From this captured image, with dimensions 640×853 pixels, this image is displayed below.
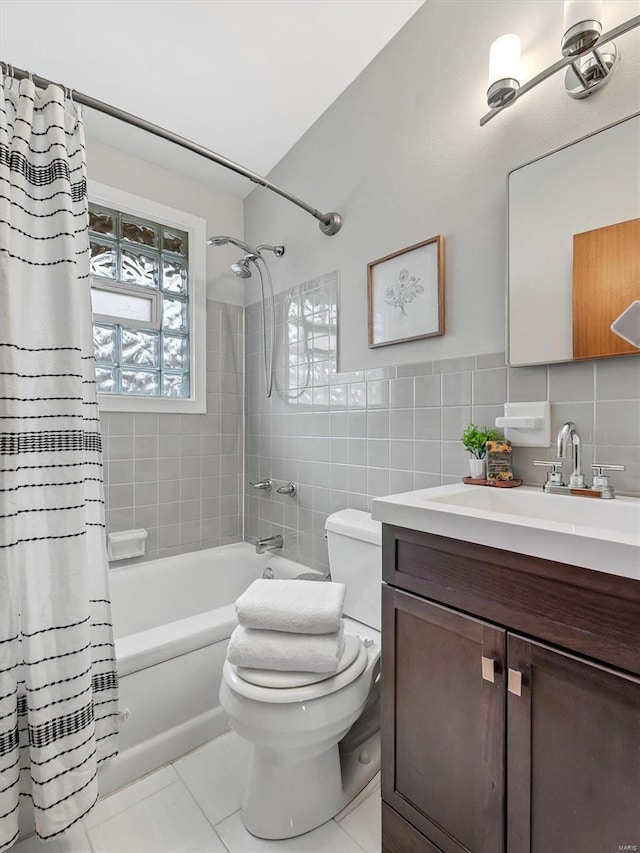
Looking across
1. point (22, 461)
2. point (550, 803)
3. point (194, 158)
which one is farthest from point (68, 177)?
point (550, 803)

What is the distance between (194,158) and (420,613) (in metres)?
2.35

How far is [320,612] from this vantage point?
3.63ft

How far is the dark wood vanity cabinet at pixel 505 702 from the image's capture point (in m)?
0.68

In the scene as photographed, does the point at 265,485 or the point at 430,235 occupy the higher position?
the point at 430,235

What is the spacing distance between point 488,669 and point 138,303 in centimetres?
221

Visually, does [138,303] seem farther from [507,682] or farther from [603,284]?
[507,682]

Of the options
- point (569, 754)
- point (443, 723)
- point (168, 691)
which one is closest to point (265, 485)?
point (168, 691)

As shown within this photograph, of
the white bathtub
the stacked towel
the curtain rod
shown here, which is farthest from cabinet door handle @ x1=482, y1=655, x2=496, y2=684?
the curtain rod

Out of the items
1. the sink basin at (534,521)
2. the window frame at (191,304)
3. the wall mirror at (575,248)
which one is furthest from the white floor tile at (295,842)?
the window frame at (191,304)

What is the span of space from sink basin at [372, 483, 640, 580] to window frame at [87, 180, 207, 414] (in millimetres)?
1568

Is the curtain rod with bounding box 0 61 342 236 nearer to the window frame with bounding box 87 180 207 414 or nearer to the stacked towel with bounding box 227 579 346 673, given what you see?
the window frame with bounding box 87 180 207 414

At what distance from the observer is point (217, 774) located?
1362 millimetres

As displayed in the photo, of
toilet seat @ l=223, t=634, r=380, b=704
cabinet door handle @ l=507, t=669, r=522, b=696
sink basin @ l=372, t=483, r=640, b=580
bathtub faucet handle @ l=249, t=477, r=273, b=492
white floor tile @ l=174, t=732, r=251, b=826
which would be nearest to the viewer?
sink basin @ l=372, t=483, r=640, b=580

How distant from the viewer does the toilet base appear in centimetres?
115
